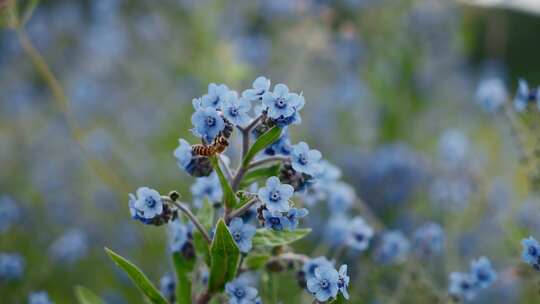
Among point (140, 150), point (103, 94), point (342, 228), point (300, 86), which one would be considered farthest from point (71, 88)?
point (342, 228)

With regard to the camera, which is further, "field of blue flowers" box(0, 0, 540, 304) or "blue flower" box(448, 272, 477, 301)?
"blue flower" box(448, 272, 477, 301)

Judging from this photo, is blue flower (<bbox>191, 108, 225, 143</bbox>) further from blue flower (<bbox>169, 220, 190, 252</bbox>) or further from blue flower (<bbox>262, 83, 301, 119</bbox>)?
blue flower (<bbox>169, 220, 190, 252</bbox>)

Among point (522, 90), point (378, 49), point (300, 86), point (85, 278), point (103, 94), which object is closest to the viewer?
point (522, 90)

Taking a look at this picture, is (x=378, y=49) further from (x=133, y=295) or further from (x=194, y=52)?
(x=133, y=295)

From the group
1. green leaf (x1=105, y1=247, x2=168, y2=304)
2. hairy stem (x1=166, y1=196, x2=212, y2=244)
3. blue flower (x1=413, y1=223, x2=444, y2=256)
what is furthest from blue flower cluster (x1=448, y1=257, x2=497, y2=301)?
green leaf (x1=105, y1=247, x2=168, y2=304)

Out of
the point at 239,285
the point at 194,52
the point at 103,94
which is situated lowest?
the point at 239,285
